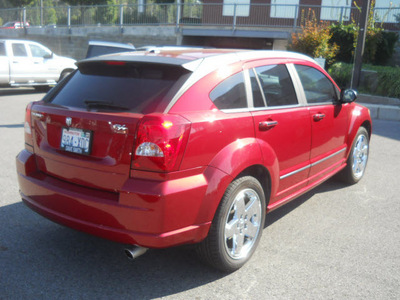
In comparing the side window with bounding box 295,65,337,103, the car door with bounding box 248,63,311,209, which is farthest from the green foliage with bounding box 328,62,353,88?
the car door with bounding box 248,63,311,209

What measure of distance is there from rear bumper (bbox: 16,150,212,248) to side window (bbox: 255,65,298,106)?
1195mm

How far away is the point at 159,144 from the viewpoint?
9.31 feet

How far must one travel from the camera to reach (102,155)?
3.02 m

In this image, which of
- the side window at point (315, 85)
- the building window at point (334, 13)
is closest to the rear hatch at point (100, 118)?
the side window at point (315, 85)

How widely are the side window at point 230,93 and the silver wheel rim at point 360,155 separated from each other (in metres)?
2.67

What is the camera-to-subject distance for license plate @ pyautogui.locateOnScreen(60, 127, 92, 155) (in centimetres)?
308

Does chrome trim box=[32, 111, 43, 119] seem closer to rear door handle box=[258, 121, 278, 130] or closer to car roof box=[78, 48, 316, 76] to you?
car roof box=[78, 48, 316, 76]

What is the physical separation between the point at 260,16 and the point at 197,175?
67.9ft

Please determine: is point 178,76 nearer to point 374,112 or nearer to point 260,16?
point 374,112

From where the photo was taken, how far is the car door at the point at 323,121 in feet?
14.6

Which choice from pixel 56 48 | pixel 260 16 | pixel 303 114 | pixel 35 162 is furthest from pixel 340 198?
pixel 56 48

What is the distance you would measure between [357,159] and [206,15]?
18.5 meters

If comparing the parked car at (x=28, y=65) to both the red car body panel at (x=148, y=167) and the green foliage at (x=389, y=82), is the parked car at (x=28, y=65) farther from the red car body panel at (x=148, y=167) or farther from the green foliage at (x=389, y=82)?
the red car body panel at (x=148, y=167)

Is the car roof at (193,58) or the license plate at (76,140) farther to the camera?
the car roof at (193,58)
